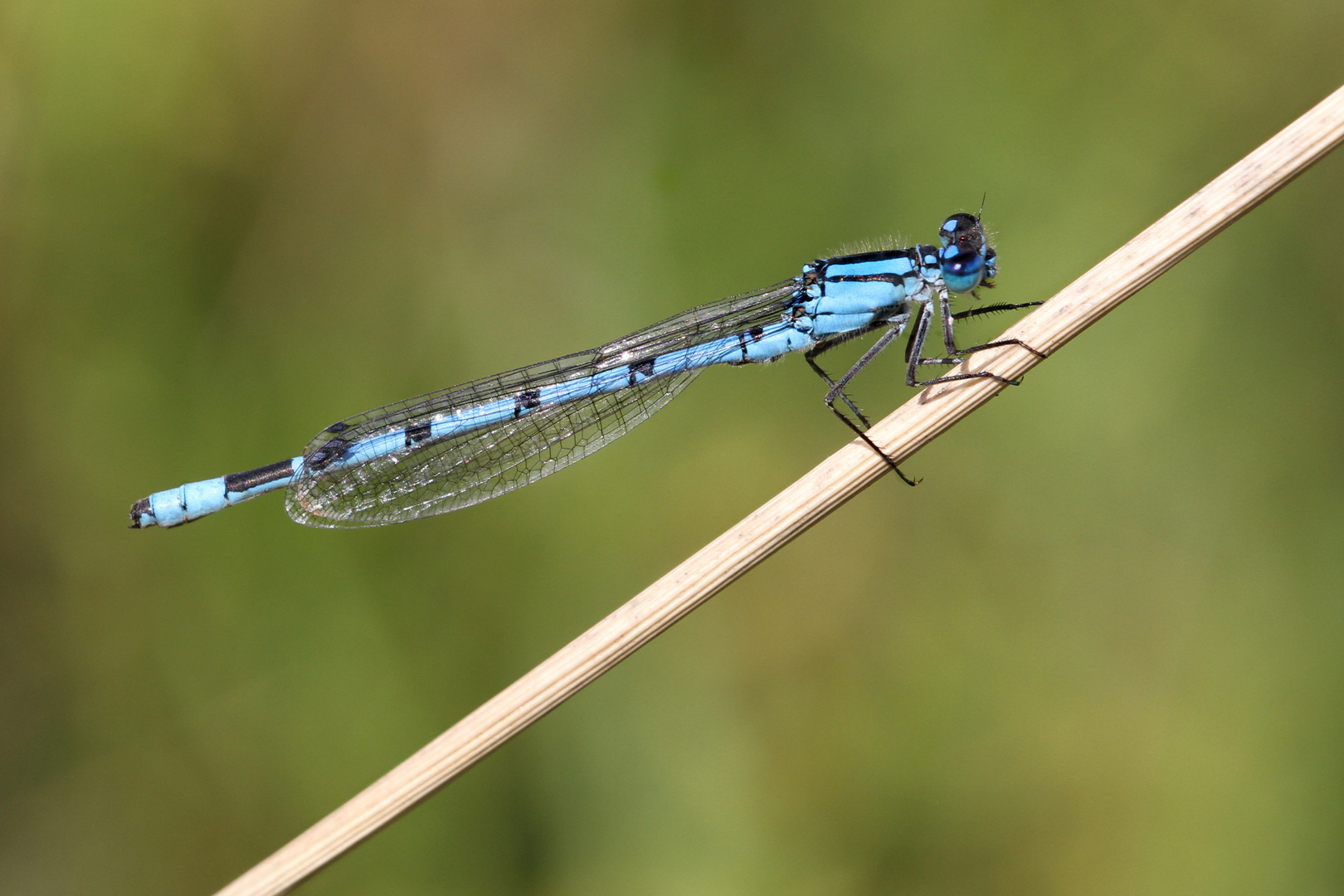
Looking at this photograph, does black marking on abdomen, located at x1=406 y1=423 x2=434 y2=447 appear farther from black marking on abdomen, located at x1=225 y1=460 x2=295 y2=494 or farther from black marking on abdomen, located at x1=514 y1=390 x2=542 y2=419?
black marking on abdomen, located at x1=225 y1=460 x2=295 y2=494

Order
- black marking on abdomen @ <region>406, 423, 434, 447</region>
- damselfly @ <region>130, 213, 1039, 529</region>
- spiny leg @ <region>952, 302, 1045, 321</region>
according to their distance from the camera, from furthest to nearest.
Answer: black marking on abdomen @ <region>406, 423, 434, 447</region> → damselfly @ <region>130, 213, 1039, 529</region> → spiny leg @ <region>952, 302, 1045, 321</region>

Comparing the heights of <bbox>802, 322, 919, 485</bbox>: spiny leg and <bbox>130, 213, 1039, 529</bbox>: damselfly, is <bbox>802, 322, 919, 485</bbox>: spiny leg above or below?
below

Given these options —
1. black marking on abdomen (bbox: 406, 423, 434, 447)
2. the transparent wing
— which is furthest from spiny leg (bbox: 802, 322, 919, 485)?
black marking on abdomen (bbox: 406, 423, 434, 447)

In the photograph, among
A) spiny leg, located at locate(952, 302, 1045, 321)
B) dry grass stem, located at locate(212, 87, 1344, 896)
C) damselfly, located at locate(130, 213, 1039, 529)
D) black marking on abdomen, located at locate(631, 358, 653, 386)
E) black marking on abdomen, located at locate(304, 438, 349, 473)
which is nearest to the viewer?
dry grass stem, located at locate(212, 87, 1344, 896)

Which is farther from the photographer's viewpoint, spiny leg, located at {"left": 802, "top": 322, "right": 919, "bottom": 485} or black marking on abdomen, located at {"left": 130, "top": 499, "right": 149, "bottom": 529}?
black marking on abdomen, located at {"left": 130, "top": 499, "right": 149, "bottom": 529}

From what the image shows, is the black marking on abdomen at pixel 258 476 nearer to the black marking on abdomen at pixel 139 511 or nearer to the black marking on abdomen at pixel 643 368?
the black marking on abdomen at pixel 139 511

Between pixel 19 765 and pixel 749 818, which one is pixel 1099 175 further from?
pixel 19 765

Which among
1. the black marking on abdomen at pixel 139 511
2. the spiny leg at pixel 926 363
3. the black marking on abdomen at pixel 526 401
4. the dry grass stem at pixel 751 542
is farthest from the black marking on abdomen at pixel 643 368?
the black marking on abdomen at pixel 139 511
